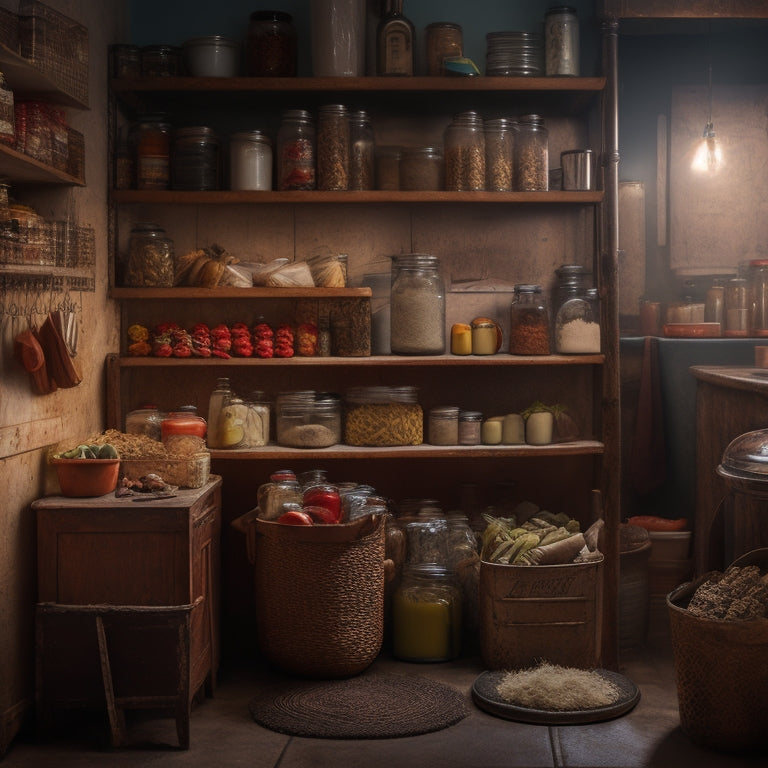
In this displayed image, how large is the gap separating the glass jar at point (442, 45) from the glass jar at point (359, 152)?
0.34m

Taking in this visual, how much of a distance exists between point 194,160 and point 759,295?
265 centimetres

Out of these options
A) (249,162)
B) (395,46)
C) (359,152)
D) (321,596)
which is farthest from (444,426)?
(395,46)

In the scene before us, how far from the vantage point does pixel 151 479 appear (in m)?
3.45

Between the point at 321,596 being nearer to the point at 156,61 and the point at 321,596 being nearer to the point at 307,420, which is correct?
the point at 307,420

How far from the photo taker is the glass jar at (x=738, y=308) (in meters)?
4.73

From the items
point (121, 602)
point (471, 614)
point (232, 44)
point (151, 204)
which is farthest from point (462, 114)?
point (121, 602)

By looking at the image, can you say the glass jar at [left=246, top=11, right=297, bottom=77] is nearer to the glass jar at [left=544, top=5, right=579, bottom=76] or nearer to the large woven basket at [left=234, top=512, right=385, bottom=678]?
the glass jar at [left=544, top=5, right=579, bottom=76]

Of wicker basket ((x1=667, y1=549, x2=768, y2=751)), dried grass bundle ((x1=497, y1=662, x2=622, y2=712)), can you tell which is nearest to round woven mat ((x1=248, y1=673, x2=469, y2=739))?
dried grass bundle ((x1=497, y1=662, x2=622, y2=712))

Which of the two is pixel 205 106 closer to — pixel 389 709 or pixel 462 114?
pixel 462 114

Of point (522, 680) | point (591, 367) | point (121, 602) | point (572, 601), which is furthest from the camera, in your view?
point (591, 367)

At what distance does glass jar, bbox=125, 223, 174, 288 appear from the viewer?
3.99 meters

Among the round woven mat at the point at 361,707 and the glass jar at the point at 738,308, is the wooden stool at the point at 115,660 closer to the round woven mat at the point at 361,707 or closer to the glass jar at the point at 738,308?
the round woven mat at the point at 361,707

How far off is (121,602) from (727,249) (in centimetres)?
326

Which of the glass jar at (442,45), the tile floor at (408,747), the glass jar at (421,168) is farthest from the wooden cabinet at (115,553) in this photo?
the glass jar at (442,45)
